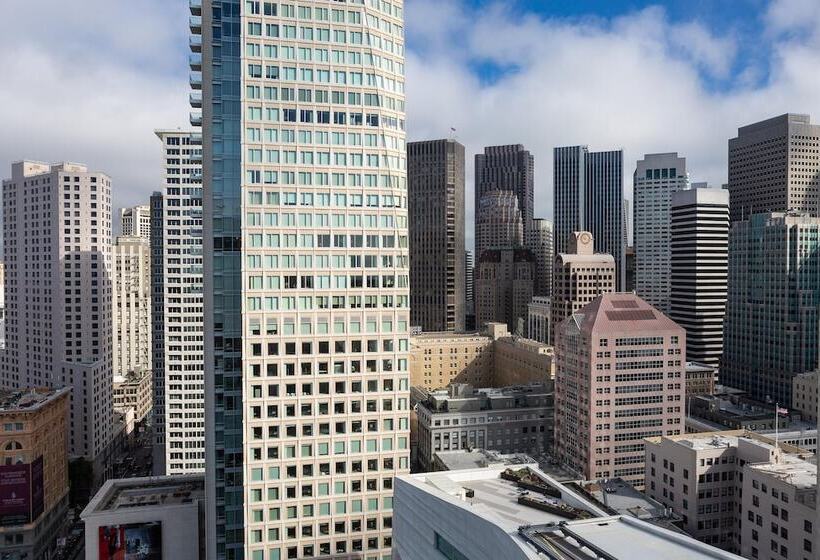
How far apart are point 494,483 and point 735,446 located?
195 feet

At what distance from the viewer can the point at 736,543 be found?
105000mm

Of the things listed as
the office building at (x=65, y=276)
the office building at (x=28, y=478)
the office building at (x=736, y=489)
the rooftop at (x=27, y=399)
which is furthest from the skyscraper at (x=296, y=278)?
the office building at (x=65, y=276)

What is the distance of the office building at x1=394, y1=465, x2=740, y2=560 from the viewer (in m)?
49.3

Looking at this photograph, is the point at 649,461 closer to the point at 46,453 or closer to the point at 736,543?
the point at 736,543

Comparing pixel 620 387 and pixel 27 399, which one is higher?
pixel 620 387

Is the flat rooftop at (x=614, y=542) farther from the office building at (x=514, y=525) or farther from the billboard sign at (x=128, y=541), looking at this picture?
the billboard sign at (x=128, y=541)

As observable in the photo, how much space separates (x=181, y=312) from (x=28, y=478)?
5035 centimetres

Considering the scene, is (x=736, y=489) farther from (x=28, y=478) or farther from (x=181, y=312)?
(x=28, y=478)

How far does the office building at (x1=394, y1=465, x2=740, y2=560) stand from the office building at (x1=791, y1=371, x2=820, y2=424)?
139m

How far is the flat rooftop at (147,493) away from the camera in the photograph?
95.2 meters

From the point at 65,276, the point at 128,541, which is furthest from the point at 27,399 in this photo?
the point at 65,276

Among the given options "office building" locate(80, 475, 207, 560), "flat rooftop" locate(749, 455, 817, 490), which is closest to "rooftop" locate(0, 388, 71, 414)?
"office building" locate(80, 475, 207, 560)

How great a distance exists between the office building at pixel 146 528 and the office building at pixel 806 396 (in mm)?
164897

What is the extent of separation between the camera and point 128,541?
90500mm
